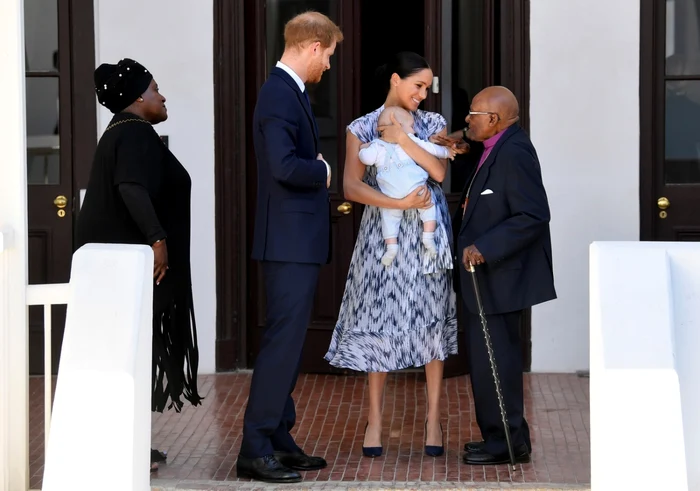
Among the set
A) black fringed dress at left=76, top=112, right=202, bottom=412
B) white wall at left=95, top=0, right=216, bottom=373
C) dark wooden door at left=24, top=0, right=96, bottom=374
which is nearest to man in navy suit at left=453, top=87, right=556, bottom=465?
black fringed dress at left=76, top=112, right=202, bottom=412

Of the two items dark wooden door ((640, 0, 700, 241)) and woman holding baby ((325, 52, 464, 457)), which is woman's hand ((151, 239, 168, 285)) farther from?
dark wooden door ((640, 0, 700, 241))

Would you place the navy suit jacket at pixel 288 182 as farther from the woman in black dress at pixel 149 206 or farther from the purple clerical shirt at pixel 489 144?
the purple clerical shirt at pixel 489 144

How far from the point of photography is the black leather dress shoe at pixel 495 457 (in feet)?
17.9

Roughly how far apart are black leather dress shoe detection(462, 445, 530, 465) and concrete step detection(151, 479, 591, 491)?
0.31 metres

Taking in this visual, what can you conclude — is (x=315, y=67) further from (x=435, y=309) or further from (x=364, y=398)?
(x=364, y=398)

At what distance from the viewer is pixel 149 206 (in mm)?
5297

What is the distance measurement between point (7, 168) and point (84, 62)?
2.85 meters

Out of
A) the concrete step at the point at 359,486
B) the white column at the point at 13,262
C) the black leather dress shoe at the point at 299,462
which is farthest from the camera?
the black leather dress shoe at the point at 299,462

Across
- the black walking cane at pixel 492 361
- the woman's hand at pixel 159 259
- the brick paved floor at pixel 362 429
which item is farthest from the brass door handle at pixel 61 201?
the black walking cane at pixel 492 361

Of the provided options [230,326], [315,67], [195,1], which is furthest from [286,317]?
[195,1]

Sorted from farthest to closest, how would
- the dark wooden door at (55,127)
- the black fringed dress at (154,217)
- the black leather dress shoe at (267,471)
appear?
the dark wooden door at (55,127) → the black fringed dress at (154,217) → the black leather dress shoe at (267,471)

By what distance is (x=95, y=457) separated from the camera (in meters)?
4.04

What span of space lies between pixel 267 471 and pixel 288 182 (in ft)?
4.20

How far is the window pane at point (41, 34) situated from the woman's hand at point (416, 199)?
3.03 meters
